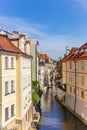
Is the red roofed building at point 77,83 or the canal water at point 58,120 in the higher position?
the red roofed building at point 77,83

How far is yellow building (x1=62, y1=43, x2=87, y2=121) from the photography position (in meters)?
37.8

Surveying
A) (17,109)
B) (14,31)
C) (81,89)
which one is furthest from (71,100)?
(17,109)

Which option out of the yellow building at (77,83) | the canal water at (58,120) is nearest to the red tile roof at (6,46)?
the canal water at (58,120)

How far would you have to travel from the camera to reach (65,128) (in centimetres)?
3253

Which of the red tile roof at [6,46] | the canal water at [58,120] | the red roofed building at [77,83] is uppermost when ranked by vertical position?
the red tile roof at [6,46]

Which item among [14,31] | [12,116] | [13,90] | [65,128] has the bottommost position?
[65,128]

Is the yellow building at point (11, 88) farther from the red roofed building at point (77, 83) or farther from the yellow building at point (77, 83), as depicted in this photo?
the yellow building at point (77, 83)

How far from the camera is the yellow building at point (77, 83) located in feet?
124

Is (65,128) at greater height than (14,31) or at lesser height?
lesser

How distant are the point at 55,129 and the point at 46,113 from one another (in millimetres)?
9617

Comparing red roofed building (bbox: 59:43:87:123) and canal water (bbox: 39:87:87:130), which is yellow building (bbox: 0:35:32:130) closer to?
canal water (bbox: 39:87:87:130)

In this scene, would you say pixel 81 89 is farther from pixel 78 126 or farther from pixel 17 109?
pixel 17 109

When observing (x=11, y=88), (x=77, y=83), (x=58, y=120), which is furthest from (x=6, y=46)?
(x=77, y=83)

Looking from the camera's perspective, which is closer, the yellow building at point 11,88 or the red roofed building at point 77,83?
the yellow building at point 11,88
